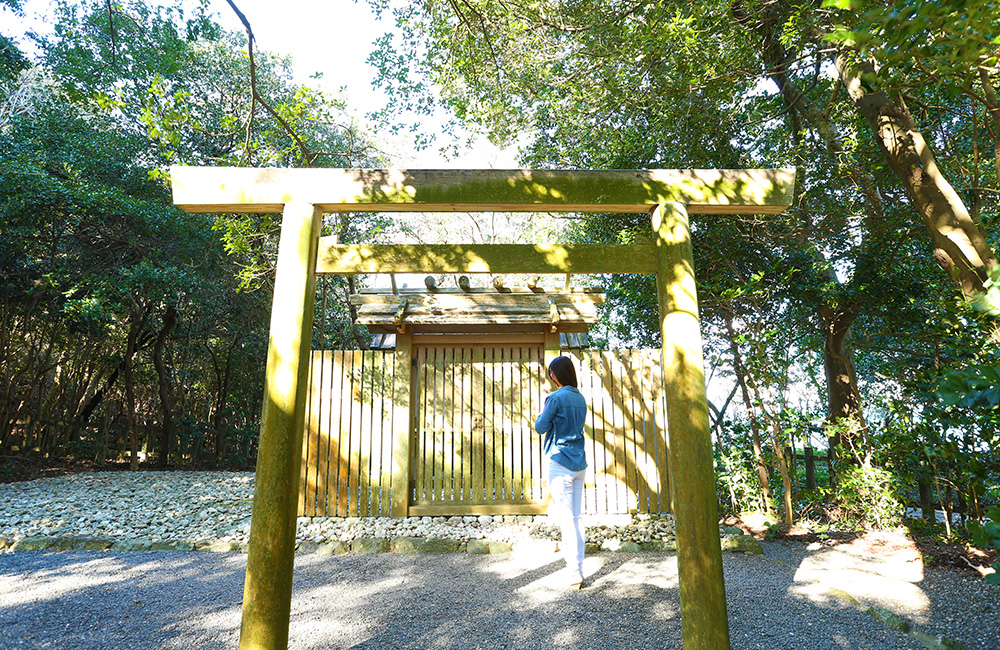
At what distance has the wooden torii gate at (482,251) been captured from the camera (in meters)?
2.47

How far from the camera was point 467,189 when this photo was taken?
282cm

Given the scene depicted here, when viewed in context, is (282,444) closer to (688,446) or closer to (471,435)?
(688,446)

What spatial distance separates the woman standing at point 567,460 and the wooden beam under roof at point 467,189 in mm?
1293

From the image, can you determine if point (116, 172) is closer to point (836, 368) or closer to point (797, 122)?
point (797, 122)

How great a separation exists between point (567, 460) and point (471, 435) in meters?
2.51

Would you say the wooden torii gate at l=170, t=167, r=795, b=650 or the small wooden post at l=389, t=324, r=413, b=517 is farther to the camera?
the small wooden post at l=389, t=324, r=413, b=517

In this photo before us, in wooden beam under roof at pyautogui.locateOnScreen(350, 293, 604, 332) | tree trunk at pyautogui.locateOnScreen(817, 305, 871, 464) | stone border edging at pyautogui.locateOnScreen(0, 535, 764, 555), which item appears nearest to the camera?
stone border edging at pyautogui.locateOnScreen(0, 535, 764, 555)

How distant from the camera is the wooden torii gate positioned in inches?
97.2

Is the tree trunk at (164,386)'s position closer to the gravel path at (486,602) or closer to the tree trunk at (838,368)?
the gravel path at (486,602)

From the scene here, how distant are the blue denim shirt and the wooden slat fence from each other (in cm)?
205

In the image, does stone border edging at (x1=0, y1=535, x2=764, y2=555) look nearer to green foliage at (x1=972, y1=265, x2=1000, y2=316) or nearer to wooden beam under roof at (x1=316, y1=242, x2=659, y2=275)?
wooden beam under roof at (x1=316, y1=242, x2=659, y2=275)

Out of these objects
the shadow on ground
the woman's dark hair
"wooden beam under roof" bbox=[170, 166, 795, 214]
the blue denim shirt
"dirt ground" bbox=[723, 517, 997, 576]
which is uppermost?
"wooden beam under roof" bbox=[170, 166, 795, 214]

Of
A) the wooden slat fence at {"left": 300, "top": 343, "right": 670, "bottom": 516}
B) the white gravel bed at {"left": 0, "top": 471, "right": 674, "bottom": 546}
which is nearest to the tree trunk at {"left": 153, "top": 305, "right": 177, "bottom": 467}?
the white gravel bed at {"left": 0, "top": 471, "right": 674, "bottom": 546}

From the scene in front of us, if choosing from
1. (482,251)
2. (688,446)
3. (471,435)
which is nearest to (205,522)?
(471,435)
